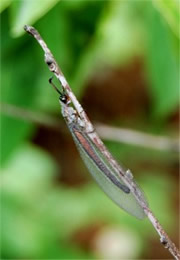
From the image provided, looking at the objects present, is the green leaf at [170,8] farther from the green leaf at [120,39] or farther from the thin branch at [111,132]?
the green leaf at [120,39]

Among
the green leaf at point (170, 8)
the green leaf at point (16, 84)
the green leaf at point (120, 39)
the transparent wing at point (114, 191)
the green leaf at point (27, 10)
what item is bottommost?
the transparent wing at point (114, 191)

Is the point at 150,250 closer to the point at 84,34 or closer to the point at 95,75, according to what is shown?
the point at 95,75

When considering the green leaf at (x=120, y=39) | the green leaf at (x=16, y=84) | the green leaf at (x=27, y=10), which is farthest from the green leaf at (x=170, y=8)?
the green leaf at (x=120, y=39)

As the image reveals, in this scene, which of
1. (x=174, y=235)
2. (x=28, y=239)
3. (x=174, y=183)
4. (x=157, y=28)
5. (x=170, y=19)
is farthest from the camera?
(x=174, y=183)

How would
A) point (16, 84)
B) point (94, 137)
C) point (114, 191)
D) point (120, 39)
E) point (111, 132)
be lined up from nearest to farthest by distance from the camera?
point (94, 137), point (114, 191), point (16, 84), point (111, 132), point (120, 39)

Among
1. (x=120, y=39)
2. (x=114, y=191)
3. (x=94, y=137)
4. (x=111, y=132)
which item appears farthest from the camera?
(x=120, y=39)

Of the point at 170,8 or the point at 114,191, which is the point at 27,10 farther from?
the point at 114,191

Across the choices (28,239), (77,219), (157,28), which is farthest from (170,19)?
(77,219)

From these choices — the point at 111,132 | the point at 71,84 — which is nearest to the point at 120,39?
the point at 111,132
